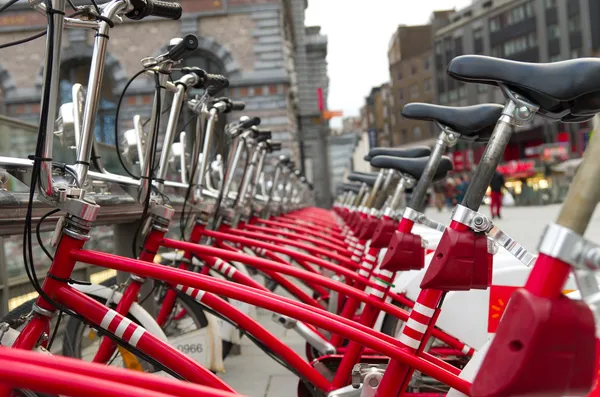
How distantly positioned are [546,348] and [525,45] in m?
61.2

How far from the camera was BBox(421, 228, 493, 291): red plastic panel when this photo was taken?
1.94 m

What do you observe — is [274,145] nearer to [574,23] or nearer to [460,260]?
[460,260]

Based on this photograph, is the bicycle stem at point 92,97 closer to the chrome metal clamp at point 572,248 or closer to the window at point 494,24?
the chrome metal clamp at point 572,248

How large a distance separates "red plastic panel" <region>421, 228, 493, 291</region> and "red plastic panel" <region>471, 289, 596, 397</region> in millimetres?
759

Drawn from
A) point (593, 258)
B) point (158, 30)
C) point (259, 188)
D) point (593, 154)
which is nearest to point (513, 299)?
point (593, 258)

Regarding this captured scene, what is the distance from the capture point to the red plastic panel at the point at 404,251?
2816mm

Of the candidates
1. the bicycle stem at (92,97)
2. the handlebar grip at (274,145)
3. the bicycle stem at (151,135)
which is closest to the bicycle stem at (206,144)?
the bicycle stem at (151,135)

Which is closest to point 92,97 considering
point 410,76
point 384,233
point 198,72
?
point 198,72

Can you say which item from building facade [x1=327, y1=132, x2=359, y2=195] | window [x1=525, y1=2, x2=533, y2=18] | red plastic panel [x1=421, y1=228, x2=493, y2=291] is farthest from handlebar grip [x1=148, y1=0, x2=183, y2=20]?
window [x1=525, y1=2, x2=533, y2=18]

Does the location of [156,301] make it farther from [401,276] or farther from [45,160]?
[45,160]

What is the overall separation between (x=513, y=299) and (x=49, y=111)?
1201 mm

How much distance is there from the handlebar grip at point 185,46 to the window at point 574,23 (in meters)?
54.6

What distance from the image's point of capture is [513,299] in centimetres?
117

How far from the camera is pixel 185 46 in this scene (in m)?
2.48
